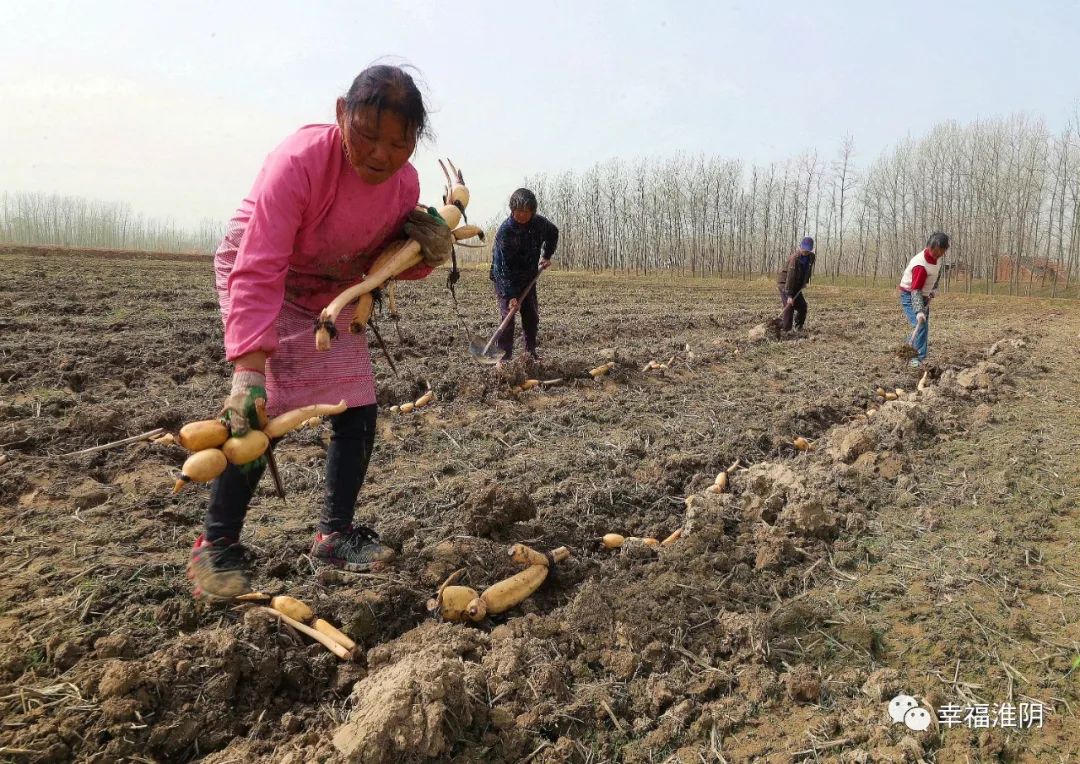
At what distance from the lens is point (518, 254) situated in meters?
6.32

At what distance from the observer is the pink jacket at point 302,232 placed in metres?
1.93

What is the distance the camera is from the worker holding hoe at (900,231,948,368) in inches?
290

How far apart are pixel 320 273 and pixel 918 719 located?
2.39 m

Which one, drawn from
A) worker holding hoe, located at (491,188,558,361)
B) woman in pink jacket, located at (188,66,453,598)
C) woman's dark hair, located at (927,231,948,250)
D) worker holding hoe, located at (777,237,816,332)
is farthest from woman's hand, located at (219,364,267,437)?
worker holding hoe, located at (777,237,816,332)

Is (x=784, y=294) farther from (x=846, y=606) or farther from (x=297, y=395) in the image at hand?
(x=297, y=395)

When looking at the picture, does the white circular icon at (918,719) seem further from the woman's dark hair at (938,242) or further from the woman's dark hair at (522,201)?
the woman's dark hair at (938,242)

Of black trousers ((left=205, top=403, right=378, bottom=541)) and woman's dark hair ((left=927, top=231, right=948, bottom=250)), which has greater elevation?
woman's dark hair ((left=927, top=231, right=948, bottom=250))

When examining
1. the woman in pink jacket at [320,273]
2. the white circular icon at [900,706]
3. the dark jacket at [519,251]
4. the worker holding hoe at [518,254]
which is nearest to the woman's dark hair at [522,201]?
the worker holding hoe at [518,254]

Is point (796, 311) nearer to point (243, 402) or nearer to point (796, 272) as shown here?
point (796, 272)

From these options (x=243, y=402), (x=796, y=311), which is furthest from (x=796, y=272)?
(x=243, y=402)

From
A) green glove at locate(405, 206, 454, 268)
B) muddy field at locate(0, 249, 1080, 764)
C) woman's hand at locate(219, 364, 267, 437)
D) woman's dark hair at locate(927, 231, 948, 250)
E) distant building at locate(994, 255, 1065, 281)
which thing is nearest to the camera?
muddy field at locate(0, 249, 1080, 764)

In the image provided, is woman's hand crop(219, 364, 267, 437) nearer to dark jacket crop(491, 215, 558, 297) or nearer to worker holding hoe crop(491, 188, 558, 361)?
worker holding hoe crop(491, 188, 558, 361)

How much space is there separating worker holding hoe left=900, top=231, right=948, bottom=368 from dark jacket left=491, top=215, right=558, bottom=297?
4.40 m

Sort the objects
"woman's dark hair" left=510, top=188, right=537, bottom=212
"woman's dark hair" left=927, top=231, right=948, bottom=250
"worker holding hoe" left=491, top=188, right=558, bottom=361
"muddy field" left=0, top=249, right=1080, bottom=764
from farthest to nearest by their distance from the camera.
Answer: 1. "woman's dark hair" left=927, top=231, right=948, bottom=250
2. "worker holding hoe" left=491, top=188, right=558, bottom=361
3. "woman's dark hair" left=510, top=188, right=537, bottom=212
4. "muddy field" left=0, top=249, right=1080, bottom=764
